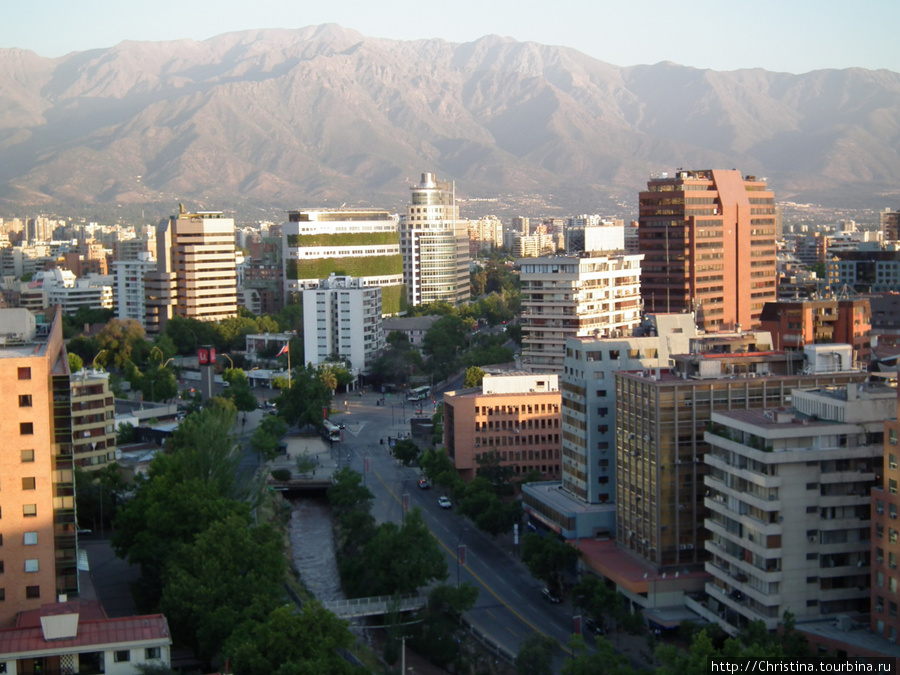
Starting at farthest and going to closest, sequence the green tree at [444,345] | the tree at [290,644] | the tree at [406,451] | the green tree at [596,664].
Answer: the green tree at [444,345]
the tree at [406,451]
the green tree at [596,664]
the tree at [290,644]

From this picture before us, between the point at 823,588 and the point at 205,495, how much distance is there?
15.7 metres

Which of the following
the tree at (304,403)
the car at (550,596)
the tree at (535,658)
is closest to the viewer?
the tree at (535,658)

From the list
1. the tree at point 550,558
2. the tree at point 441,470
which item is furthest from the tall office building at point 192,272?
the tree at point 550,558

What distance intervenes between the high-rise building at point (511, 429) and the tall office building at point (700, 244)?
57.9 feet

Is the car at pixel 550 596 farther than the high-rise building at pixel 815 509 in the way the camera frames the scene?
Yes

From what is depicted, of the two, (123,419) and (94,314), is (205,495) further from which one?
(94,314)

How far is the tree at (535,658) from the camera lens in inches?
1005

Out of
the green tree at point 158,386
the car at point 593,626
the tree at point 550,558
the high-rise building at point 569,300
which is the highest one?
the high-rise building at point 569,300

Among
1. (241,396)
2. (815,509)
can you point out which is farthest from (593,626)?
(241,396)

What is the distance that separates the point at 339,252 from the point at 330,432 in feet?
132

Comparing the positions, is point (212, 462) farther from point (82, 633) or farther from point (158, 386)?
point (158, 386)

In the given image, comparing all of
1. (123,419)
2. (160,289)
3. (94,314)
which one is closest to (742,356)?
(123,419)

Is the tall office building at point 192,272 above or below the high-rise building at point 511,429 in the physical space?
above

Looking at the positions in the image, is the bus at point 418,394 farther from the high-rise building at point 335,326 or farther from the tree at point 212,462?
the tree at point 212,462
